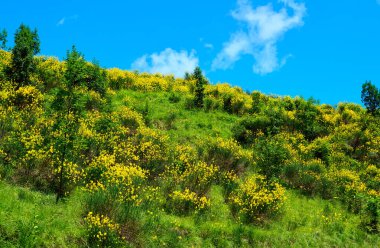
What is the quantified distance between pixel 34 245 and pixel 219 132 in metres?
18.4

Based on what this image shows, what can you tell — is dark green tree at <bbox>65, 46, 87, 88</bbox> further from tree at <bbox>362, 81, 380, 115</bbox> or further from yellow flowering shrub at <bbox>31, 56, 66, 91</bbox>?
tree at <bbox>362, 81, 380, 115</bbox>

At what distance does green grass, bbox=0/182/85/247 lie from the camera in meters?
10.2

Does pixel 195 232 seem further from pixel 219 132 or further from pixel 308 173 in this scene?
pixel 219 132

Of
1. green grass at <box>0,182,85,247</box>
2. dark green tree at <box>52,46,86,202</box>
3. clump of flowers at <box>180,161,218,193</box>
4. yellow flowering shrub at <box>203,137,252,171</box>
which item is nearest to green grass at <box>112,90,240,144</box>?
yellow flowering shrub at <box>203,137,252,171</box>

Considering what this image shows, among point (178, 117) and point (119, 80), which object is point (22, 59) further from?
point (178, 117)

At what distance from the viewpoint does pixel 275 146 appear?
1955 centimetres

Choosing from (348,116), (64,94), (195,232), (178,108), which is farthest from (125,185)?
(348,116)

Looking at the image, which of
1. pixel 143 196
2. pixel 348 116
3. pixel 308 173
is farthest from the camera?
pixel 348 116

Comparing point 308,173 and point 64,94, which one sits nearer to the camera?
point 64,94

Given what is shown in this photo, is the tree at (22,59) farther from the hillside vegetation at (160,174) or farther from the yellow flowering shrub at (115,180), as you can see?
the yellow flowering shrub at (115,180)

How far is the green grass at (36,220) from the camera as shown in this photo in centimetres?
1021

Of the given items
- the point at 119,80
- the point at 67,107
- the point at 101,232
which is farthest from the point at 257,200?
the point at 119,80

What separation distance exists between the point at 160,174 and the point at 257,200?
4.78 meters

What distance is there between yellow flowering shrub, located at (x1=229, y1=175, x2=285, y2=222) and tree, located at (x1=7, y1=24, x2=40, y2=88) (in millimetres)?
16023
